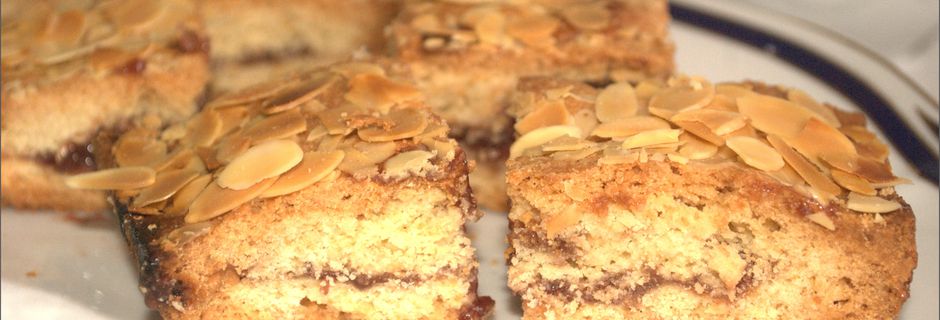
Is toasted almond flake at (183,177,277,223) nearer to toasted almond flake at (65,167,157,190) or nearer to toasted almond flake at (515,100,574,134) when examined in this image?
toasted almond flake at (65,167,157,190)

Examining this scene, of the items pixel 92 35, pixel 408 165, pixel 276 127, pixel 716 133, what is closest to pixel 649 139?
pixel 716 133

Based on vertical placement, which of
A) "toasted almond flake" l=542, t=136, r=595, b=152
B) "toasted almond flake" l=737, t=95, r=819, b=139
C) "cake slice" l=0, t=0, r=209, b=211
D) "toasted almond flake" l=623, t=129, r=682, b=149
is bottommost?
"cake slice" l=0, t=0, r=209, b=211

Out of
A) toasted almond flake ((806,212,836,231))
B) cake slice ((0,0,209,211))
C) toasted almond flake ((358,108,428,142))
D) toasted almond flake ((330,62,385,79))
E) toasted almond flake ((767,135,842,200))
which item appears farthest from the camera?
cake slice ((0,0,209,211))

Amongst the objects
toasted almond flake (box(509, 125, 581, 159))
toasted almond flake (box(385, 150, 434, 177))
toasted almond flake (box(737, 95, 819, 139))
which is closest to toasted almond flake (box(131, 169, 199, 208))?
toasted almond flake (box(385, 150, 434, 177))

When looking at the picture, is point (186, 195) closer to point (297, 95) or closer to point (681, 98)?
point (297, 95)

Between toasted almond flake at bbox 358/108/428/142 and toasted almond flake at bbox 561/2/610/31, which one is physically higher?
toasted almond flake at bbox 358/108/428/142

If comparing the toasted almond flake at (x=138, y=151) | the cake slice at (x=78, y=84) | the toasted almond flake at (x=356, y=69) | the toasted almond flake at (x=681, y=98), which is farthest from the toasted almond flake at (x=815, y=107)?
the cake slice at (x=78, y=84)
